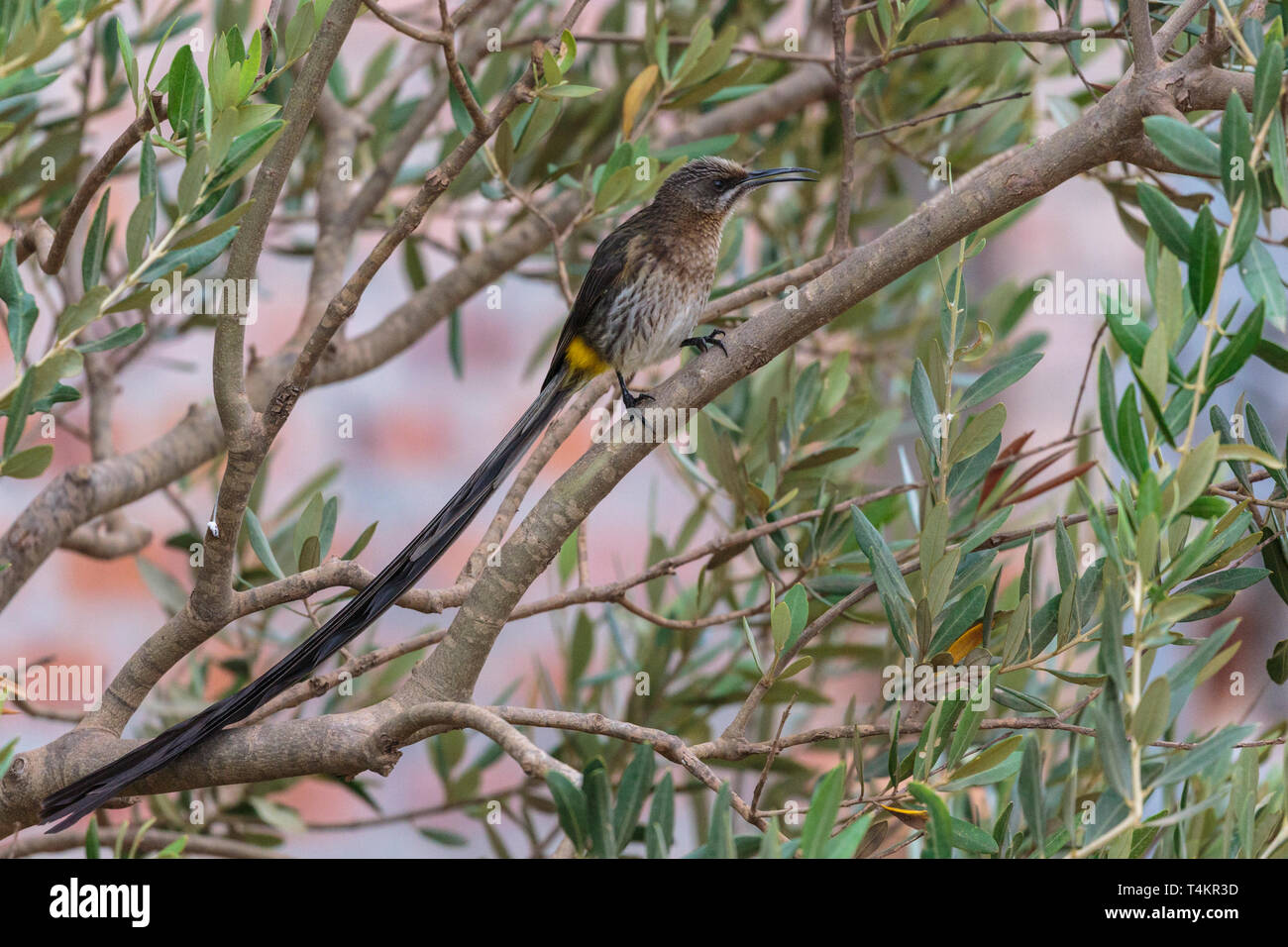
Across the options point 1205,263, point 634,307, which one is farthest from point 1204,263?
point 634,307

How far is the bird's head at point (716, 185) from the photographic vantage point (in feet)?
6.34

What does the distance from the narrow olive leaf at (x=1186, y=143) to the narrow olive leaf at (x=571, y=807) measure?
628 mm

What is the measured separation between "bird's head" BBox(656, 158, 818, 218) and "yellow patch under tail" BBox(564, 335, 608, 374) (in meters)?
0.36

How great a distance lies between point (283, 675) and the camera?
1036mm

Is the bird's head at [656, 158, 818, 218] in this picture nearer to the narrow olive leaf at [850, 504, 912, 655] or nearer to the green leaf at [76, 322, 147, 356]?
the narrow olive leaf at [850, 504, 912, 655]

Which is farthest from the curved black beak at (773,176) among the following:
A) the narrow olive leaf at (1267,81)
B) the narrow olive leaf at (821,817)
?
the narrow olive leaf at (821,817)

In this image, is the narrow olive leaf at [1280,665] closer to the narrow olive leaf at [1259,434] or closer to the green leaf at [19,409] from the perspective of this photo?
the narrow olive leaf at [1259,434]

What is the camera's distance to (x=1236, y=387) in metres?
2.53

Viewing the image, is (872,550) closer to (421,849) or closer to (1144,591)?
(1144,591)

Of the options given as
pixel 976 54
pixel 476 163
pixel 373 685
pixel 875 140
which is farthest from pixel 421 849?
pixel 976 54

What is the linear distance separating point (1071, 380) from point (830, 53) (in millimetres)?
1632

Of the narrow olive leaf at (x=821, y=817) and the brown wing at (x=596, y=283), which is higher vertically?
the brown wing at (x=596, y=283)

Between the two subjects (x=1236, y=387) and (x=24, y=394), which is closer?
(x=24, y=394)

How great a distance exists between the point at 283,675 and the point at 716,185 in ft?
4.14
